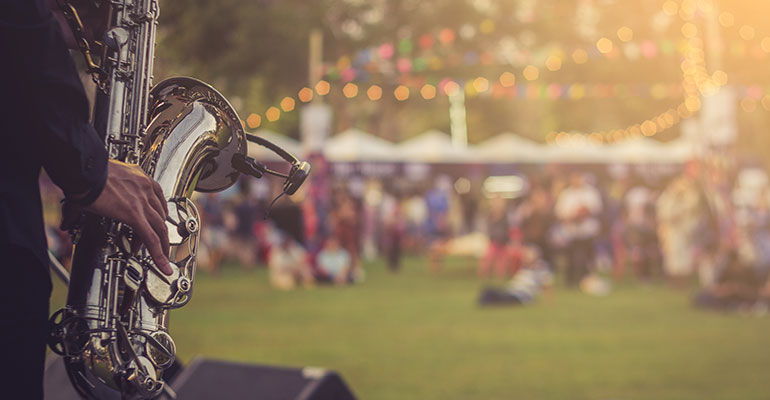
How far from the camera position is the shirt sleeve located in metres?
1.77

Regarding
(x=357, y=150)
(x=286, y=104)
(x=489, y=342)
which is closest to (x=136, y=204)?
(x=489, y=342)

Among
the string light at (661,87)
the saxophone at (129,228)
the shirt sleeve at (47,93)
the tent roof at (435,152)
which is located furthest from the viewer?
the tent roof at (435,152)

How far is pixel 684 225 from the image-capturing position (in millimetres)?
14617

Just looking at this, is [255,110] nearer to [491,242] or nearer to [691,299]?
[491,242]

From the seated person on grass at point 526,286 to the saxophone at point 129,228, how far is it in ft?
33.9

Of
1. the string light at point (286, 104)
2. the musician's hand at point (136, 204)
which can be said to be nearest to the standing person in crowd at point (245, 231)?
Result: the string light at point (286, 104)

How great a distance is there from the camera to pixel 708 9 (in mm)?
15578

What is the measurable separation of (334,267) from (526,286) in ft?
13.2

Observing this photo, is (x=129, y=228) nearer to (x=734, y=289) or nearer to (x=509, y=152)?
(x=734, y=289)

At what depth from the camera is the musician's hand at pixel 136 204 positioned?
76.4 inches

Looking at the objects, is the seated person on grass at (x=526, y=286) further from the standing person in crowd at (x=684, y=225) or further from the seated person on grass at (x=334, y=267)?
the seated person on grass at (x=334, y=267)

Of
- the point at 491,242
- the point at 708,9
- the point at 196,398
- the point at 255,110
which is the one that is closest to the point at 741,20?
the point at 708,9

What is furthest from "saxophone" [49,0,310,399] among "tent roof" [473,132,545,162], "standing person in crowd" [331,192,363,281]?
"tent roof" [473,132,545,162]

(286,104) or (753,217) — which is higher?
(286,104)
